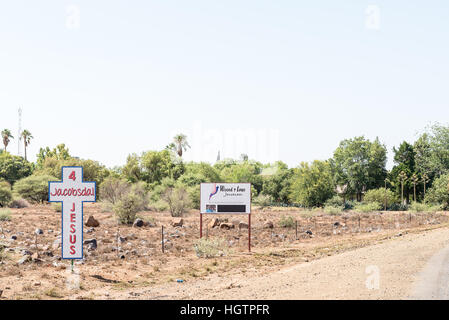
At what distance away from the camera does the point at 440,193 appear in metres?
65.7

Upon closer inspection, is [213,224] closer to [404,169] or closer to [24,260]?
[24,260]

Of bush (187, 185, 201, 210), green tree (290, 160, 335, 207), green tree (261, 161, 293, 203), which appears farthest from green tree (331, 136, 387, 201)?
bush (187, 185, 201, 210)

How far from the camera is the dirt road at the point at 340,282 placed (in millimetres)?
12789

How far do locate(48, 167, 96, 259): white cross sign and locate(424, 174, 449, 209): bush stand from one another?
60.4 metres

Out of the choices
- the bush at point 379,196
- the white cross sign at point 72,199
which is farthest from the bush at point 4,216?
the bush at point 379,196

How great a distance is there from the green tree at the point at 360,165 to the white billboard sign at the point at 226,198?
60243mm

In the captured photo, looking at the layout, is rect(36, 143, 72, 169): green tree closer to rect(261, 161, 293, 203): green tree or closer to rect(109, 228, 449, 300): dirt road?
rect(261, 161, 293, 203): green tree

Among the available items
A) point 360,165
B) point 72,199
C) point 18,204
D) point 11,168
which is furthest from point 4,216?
point 360,165

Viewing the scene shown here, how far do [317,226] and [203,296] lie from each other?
2810 centimetres

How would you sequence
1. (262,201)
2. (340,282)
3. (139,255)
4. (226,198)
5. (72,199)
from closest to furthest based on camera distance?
(340,282) → (72,199) → (139,255) → (226,198) → (262,201)

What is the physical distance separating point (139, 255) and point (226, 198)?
20.5 feet

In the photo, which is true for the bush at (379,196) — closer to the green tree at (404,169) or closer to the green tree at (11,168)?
the green tree at (404,169)

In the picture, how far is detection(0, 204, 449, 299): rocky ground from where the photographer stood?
50.4 feet
